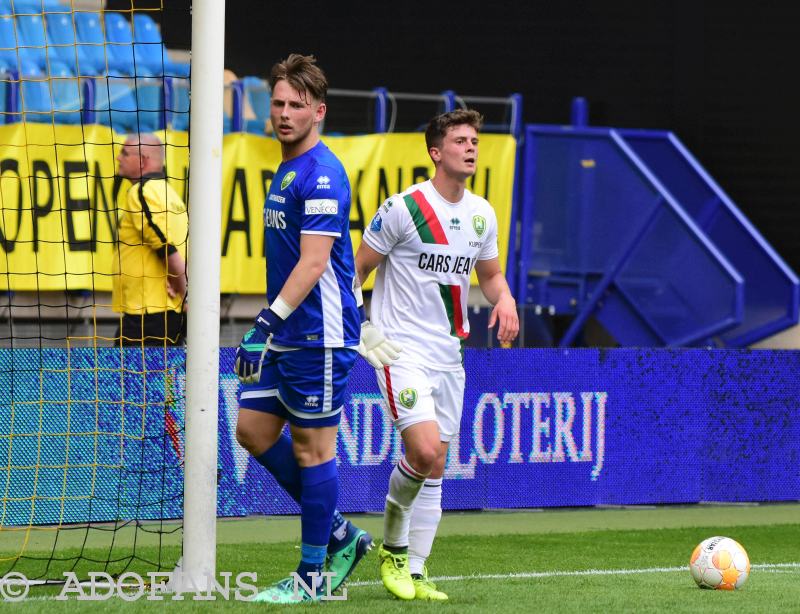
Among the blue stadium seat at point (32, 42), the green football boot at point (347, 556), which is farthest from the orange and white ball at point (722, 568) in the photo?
the blue stadium seat at point (32, 42)

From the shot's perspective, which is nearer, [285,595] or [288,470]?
[285,595]

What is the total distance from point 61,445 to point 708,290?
6611 millimetres

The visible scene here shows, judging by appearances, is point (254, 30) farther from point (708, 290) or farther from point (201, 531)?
point (201, 531)

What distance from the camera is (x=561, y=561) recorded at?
7.85m

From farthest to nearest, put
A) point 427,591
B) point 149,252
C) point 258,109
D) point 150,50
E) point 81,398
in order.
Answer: point 150,50, point 258,109, point 149,252, point 81,398, point 427,591

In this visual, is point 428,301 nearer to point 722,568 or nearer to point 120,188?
point 722,568

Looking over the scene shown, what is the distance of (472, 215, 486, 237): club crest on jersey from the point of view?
6566 millimetres

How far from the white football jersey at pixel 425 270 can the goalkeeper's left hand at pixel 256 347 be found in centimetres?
108

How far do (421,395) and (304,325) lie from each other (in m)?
0.94

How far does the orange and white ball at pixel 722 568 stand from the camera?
636 cm

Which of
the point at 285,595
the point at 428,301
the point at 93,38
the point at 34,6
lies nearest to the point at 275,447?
the point at 285,595

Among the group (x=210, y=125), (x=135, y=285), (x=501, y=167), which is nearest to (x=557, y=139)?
(x=501, y=167)

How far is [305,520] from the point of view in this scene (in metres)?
5.69

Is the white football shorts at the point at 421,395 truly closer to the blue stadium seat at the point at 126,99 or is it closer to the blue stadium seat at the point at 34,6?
the blue stadium seat at the point at 126,99
